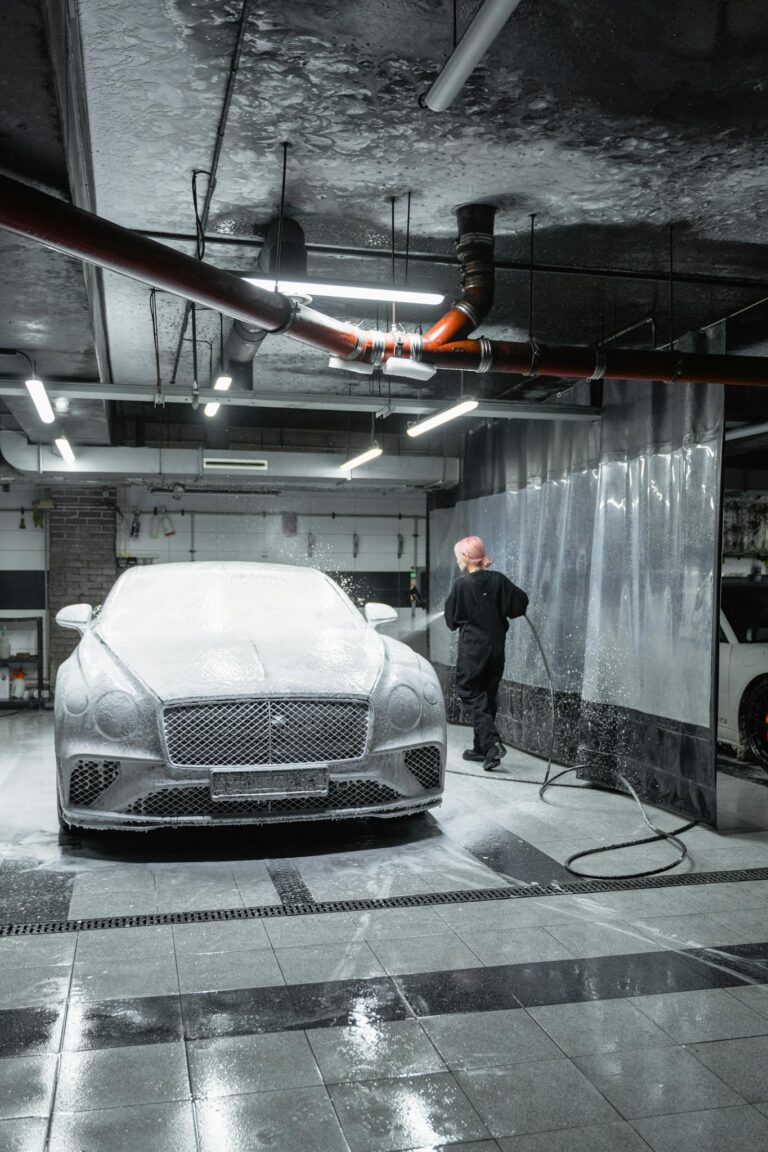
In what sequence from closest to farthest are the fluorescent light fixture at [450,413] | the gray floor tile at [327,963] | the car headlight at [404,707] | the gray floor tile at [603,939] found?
the gray floor tile at [327,963], the gray floor tile at [603,939], the car headlight at [404,707], the fluorescent light fixture at [450,413]

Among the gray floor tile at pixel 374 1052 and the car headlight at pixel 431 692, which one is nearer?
the gray floor tile at pixel 374 1052

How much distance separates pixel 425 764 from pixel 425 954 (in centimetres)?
168

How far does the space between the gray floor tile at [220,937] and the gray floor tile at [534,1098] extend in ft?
4.39

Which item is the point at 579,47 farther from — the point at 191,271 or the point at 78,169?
the point at 78,169

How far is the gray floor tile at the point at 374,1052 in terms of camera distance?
9.21 feet

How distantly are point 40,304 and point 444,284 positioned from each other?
8.97 ft

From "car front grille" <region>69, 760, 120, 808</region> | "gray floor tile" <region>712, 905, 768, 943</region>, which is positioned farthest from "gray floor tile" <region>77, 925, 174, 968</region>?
"gray floor tile" <region>712, 905, 768, 943</region>

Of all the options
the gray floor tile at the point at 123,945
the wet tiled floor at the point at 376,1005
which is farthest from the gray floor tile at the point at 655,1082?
the gray floor tile at the point at 123,945

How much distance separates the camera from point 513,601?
792 cm

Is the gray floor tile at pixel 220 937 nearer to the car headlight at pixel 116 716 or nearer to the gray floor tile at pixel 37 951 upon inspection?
the gray floor tile at pixel 37 951

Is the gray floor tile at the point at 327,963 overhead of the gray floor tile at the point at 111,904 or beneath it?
overhead

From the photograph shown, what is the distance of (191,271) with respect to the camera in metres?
4.20

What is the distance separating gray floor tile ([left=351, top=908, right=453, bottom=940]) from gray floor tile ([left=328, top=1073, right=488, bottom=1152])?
1.20 metres

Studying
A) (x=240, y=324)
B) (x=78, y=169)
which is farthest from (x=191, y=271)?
(x=240, y=324)
